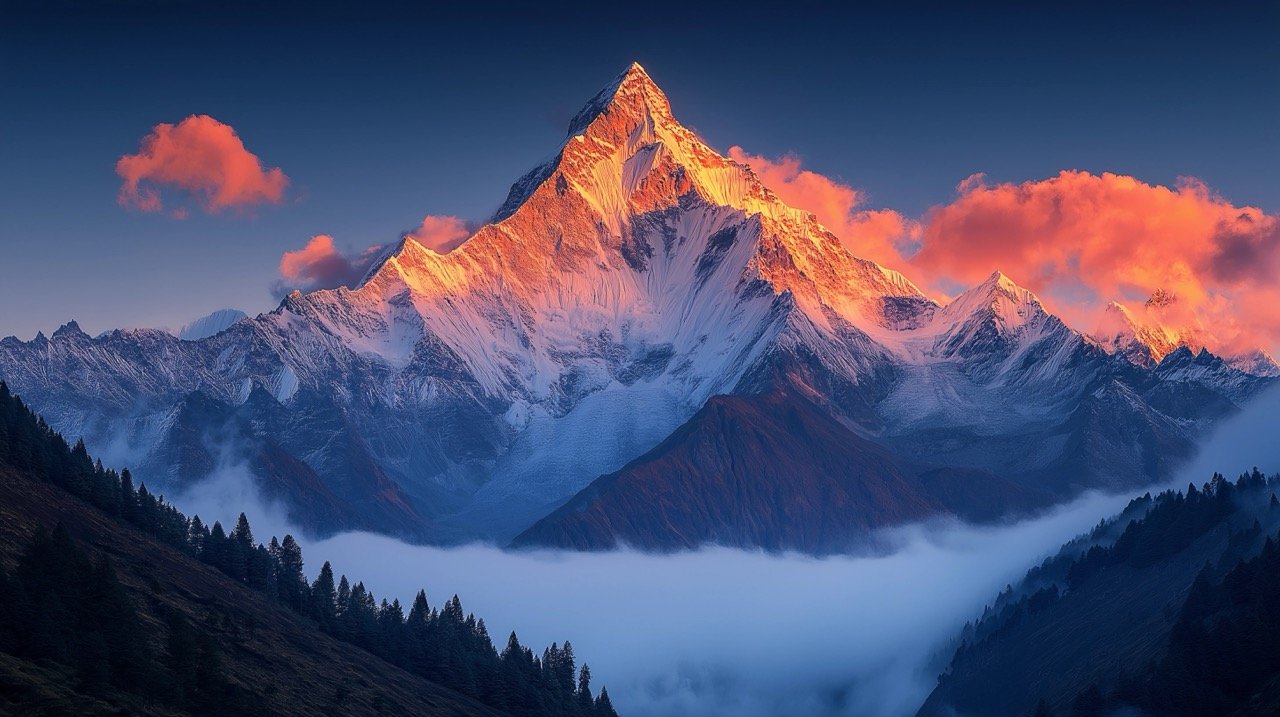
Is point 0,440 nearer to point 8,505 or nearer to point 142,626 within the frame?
point 8,505

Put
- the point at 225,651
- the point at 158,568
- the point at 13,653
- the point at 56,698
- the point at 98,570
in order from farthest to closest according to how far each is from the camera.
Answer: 1. the point at 158,568
2. the point at 225,651
3. the point at 98,570
4. the point at 13,653
5. the point at 56,698

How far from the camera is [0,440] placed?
654ft

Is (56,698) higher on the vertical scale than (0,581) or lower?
lower

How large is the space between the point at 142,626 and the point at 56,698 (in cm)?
2956

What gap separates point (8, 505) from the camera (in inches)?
6865

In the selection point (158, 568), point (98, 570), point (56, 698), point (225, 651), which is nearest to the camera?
point (56, 698)

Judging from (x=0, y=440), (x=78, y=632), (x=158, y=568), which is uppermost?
(x=0, y=440)

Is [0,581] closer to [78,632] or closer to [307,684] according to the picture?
[78,632]

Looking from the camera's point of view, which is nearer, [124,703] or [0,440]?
[124,703]

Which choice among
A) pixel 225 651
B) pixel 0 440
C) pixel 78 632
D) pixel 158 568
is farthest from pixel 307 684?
pixel 0 440

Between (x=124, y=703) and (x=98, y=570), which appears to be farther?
(x=98, y=570)

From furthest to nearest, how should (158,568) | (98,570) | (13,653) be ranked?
(158,568), (98,570), (13,653)

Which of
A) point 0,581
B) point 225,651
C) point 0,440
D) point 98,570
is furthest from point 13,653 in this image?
point 0,440

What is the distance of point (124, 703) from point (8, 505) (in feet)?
182
